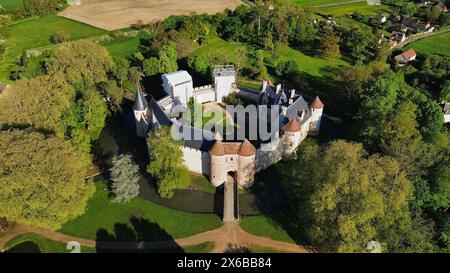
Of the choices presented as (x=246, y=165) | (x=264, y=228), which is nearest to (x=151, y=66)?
(x=246, y=165)

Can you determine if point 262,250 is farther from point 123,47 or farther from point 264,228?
point 123,47

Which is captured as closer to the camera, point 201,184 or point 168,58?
point 201,184

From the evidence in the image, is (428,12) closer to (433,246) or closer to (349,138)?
(349,138)

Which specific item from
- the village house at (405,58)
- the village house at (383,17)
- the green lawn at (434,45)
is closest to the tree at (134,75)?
the village house at (405,58)

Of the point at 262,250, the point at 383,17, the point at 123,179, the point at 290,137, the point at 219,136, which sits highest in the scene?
the point at 383,17

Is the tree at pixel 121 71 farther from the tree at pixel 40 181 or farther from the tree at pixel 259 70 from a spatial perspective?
the tree at pixel 40 181

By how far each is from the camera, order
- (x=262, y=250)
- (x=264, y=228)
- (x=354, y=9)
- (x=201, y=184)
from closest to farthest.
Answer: (x=262, y=250), (x=264, y=228), (x=201, y=184), (x=354, y=9)

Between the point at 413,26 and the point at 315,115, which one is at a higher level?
the point at 413,26
